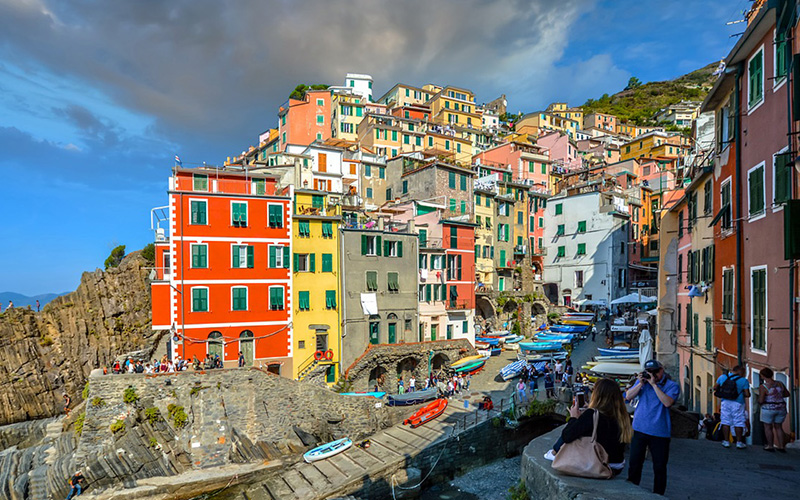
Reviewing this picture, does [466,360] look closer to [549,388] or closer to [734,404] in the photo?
[549,388]

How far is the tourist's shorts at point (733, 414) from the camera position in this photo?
33.3 ft

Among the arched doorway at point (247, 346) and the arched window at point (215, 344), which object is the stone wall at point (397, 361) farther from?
the arched window at point (215, 344)

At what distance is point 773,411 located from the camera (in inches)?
388

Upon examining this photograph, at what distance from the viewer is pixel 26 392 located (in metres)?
38.3

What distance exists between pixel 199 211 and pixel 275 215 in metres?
5.16

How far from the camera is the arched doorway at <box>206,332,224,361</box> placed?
31.1m

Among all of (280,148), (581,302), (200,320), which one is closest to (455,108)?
(280,148)

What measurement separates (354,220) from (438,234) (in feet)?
26.9

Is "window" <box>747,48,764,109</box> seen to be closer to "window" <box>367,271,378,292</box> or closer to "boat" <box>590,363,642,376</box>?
"boat" <box>590,363,642,376</box>

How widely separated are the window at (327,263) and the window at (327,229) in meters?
1.50

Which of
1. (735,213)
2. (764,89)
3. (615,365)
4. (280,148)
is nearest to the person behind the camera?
(764,89)

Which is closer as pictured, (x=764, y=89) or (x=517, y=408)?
(x=764, y=89)

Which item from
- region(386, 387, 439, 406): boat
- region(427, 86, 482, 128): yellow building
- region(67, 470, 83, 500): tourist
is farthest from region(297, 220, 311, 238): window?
region(427, 86, 482, 128): yellow building

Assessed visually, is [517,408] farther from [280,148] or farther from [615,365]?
[280,148]
